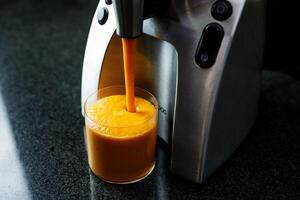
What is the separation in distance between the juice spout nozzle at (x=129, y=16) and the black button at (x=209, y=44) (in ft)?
0.25

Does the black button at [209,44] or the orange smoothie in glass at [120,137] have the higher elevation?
the black button at [209,44]

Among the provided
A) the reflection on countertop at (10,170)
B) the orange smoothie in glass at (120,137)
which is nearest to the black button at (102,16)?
the orange smoothie in glass at (120,137)

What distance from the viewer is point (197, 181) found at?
0.52m

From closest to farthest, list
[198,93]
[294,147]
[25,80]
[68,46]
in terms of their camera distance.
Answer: [198,93] → [294,147] → [25,80] → [68,46]

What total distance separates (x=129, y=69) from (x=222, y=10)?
5.1 inches

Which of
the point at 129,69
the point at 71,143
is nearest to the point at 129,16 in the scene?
the point at 129,69

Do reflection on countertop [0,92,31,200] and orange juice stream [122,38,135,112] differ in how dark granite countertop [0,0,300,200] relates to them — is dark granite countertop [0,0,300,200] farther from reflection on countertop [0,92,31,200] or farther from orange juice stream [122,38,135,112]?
orange juice stream [122,38,135,112]

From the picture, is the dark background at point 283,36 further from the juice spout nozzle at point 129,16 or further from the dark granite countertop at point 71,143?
the juice spout nozzle at point 129,16

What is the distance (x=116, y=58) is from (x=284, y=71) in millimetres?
343

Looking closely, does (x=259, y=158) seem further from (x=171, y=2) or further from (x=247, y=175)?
(x=171, y=2)

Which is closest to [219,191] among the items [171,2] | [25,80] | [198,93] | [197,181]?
[197,181]

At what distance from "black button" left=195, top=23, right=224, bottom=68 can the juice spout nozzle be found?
0.25ft

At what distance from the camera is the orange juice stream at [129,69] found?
49 centimetres

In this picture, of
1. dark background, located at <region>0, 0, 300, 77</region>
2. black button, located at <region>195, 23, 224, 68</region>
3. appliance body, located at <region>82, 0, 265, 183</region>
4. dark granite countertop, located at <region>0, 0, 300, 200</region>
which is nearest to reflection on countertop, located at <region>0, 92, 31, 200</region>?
dark granite countertop, located at <region>0, 0, 300, 200</region>
